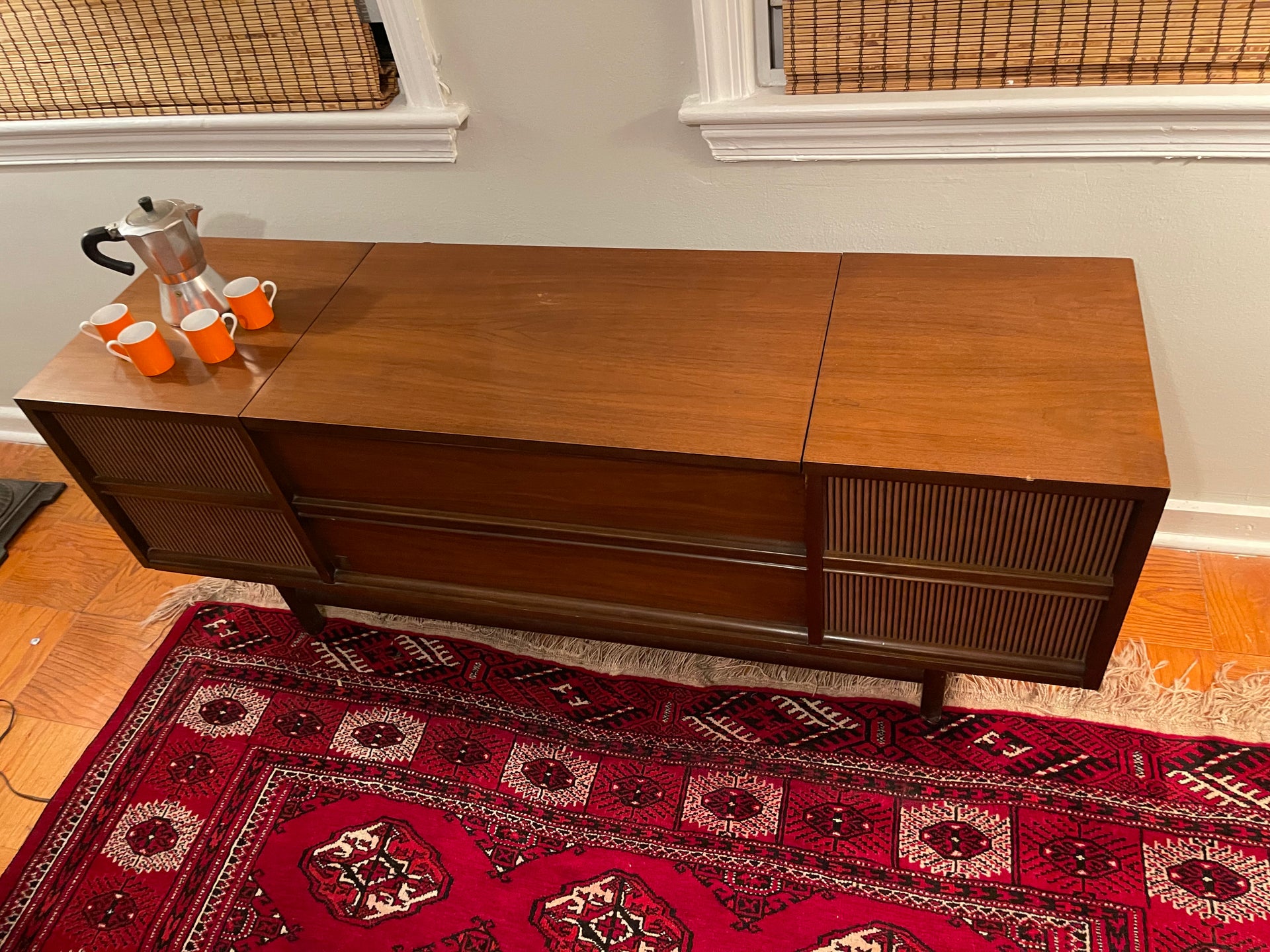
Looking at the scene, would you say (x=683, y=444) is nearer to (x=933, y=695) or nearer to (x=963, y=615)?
(x=963, y=615)

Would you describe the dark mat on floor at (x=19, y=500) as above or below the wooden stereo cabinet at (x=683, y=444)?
below

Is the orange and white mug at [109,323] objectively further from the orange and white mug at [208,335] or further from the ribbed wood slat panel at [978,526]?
the ribbed wood slat panel at [978,526]

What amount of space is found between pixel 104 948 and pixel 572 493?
1.08m

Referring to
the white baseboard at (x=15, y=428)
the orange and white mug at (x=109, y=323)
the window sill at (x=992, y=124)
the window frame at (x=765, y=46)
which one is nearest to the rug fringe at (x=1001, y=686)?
the orange and white mug at (x=109, y=323)

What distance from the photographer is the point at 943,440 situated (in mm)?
1193

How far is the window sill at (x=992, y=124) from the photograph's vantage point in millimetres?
1315

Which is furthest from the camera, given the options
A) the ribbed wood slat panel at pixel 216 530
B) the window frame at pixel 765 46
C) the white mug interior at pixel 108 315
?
the ribbed wood slat panel at pixel 216 530

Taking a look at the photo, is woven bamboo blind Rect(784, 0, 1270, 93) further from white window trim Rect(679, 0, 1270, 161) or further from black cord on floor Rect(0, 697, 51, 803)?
black cord on floor Rect(0, 697, 51, 803)

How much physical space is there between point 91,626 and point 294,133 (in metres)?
1.15

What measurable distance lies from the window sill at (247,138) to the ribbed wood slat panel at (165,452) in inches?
21.9

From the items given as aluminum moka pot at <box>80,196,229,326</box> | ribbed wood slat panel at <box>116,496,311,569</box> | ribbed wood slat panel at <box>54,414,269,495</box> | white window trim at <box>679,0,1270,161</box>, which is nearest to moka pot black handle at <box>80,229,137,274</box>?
aluminum moka pot at <box>80,196,229,326</box>

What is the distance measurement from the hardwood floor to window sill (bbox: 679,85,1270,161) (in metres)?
0.84

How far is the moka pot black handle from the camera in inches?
59.7

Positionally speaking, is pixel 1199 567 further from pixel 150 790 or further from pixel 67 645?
pixel 67 645
